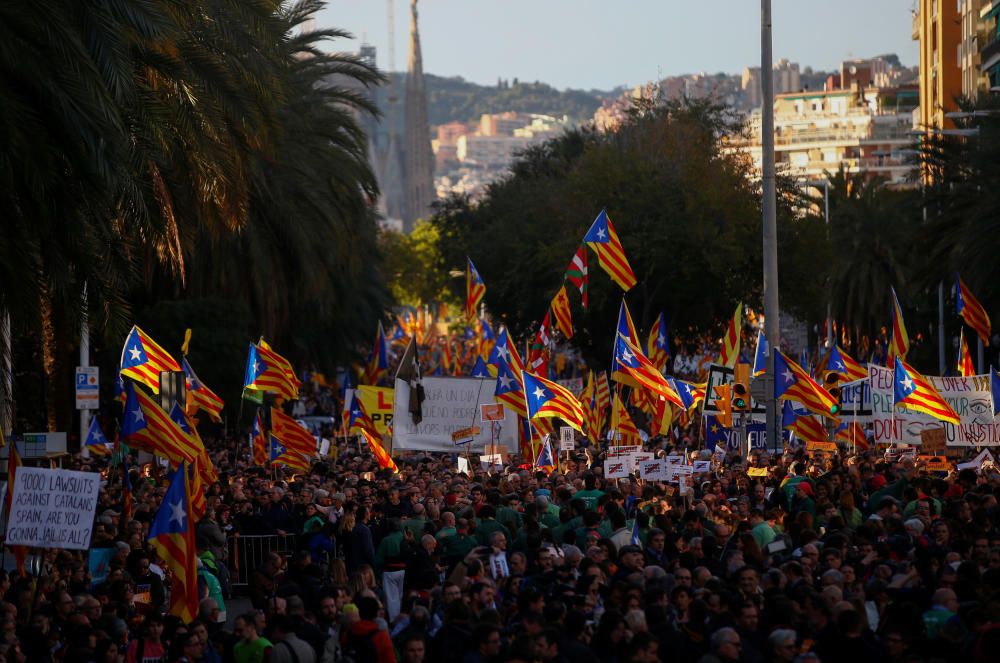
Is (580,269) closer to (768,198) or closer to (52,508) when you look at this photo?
(768,198)

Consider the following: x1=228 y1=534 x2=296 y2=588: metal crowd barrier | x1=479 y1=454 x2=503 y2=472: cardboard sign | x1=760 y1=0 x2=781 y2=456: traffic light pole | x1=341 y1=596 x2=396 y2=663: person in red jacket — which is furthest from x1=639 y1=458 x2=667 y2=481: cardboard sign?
x1=341 y1=596 x2=396 y2=663: person in red jacket

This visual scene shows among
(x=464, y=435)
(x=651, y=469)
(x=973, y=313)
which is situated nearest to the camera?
(x=651, y=469)

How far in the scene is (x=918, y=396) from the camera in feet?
76.4

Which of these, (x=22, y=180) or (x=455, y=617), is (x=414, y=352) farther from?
(x=455, y=617)

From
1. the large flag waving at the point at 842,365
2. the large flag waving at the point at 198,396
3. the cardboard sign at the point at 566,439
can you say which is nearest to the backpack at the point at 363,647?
the cardboard sign at the point at 566,439

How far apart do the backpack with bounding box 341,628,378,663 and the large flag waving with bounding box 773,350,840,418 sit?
1502 cm

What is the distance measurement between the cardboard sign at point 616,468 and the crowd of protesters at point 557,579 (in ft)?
2.90

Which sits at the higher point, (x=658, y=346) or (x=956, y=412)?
(x=658, y=346)

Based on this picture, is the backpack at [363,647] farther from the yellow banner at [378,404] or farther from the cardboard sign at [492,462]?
the yellow banner at [378,404]

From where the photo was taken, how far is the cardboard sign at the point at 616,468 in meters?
21.0

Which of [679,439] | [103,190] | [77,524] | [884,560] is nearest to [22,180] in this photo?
[103,190]

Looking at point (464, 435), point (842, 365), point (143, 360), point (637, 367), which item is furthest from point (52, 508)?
point (842, 365)

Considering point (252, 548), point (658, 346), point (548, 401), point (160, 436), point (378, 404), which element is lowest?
point (252, 548)

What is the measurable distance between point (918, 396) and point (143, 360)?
10933 millimetres
